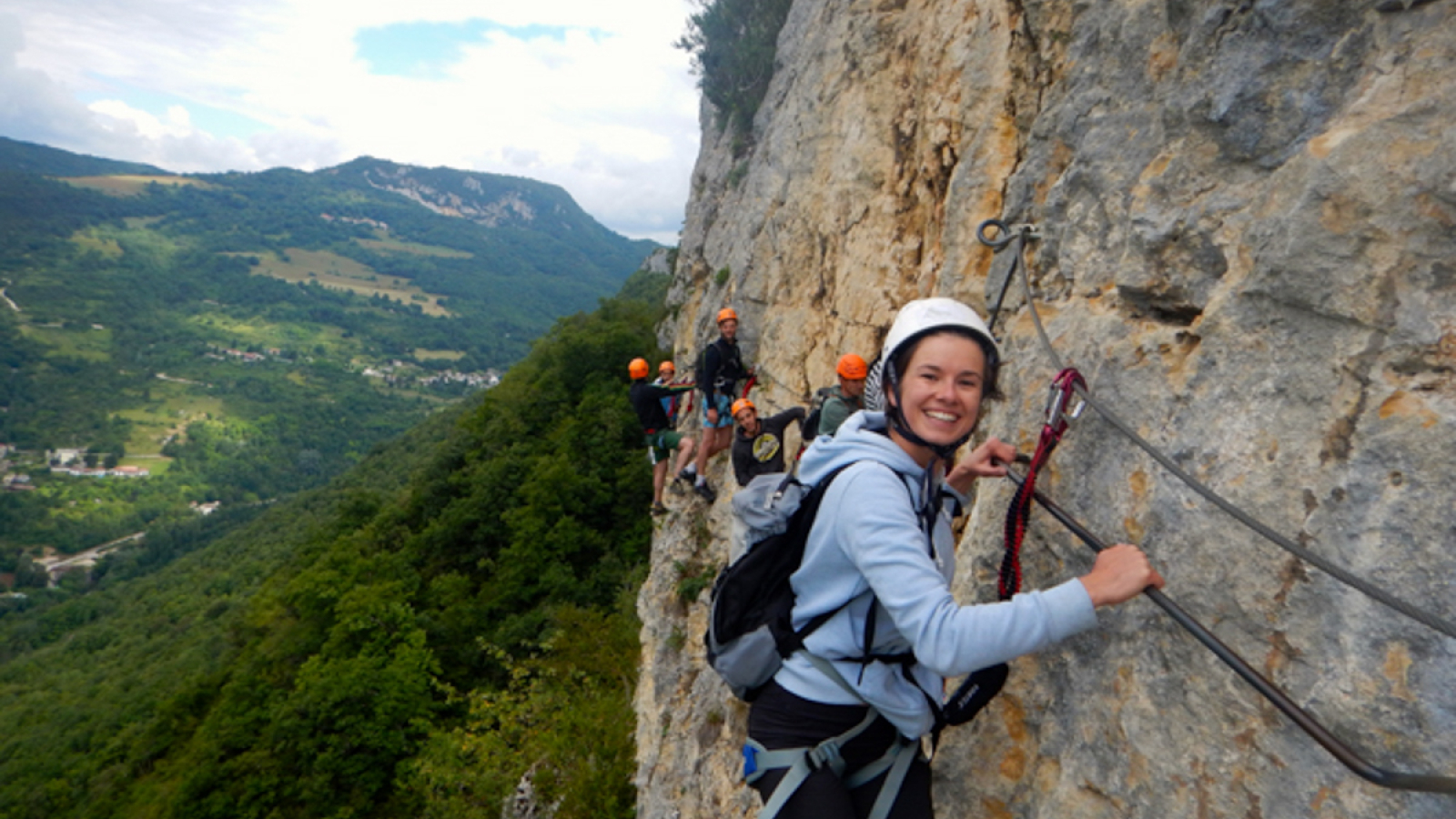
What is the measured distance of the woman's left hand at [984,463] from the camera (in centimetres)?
268

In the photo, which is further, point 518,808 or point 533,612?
point 533,612

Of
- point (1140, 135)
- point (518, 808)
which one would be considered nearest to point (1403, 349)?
point (1140, 135)

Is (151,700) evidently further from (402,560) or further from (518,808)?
(518,808)

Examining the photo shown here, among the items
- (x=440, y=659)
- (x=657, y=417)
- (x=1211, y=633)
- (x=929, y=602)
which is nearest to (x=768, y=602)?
(x=929, y=602)

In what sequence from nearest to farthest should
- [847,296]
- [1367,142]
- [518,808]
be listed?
[1367,142]
[847,296]
[518,808]

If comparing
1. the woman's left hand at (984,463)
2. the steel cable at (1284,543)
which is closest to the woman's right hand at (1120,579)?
the steel cable at (1284,543)

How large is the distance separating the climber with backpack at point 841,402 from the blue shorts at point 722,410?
3596mm

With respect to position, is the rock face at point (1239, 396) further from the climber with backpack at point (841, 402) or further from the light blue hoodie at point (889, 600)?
the climber with backpack at point (841, 402)

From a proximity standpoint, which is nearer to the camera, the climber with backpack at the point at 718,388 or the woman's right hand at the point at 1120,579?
the woman's right hand at the point at 1120,579

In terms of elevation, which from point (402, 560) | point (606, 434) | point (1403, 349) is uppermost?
point (1403, 349)

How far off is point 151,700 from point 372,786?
78.2ft

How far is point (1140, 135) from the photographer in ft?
10.1

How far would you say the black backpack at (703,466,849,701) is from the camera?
2.26 metres

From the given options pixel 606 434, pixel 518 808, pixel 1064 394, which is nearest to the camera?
pixel 1064 394
